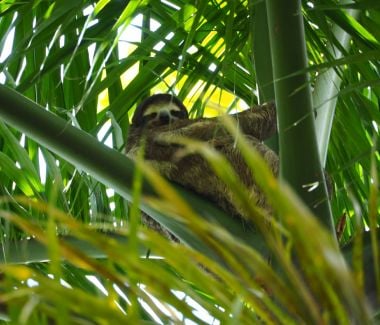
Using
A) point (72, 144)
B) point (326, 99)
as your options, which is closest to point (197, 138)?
point (326, 99)

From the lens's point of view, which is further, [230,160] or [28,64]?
[230,160]

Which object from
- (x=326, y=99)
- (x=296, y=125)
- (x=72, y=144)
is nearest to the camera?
(x=296, y=125)

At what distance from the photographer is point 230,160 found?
3.09m

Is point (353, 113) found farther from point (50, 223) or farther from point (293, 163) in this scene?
point (50, 223)

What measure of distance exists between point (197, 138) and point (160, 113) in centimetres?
36

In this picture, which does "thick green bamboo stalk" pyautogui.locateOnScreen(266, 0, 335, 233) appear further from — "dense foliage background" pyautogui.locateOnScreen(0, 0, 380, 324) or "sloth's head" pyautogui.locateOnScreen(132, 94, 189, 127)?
"sloth's head" pyautogui.locateOnScreen(132, 94, 189, 127)

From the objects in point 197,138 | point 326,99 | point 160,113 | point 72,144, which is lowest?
point 72,144

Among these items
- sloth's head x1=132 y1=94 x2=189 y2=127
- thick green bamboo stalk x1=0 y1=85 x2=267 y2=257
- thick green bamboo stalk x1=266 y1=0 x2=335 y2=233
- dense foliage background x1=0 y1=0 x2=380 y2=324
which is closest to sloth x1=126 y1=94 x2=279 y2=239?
sloth's head x1=132 y1=94 x2=189 y2=127

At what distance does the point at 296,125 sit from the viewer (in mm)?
1731

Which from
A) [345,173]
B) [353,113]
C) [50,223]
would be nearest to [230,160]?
[345,173]

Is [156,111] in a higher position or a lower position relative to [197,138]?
higher

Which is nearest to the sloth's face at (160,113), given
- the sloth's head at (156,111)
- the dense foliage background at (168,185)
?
the sloth's head at (156,111)

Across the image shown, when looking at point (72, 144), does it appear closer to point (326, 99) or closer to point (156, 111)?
point (326, 99)

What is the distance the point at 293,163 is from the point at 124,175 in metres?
0.42
